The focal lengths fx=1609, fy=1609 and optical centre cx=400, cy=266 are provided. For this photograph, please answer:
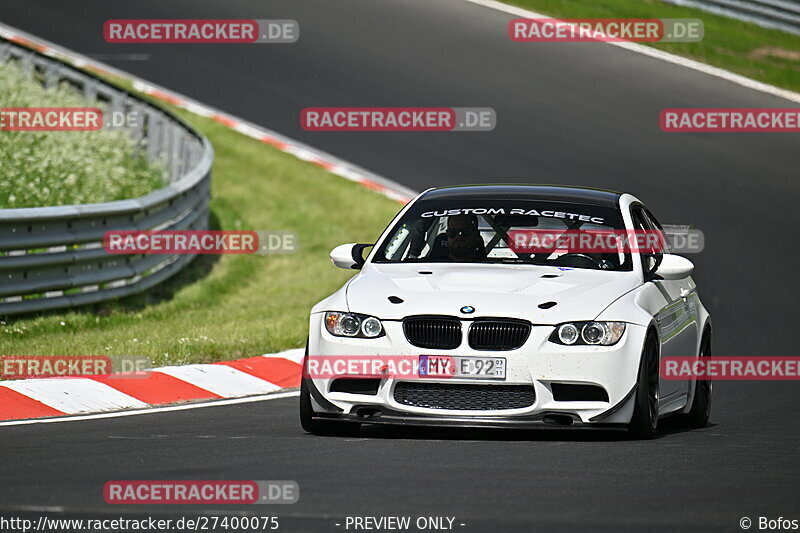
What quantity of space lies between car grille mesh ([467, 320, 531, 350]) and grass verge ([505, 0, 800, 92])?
1751 cm

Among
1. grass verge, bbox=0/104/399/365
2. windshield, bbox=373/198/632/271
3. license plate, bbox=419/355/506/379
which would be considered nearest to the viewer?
license plate, bbox=419/355/506/379

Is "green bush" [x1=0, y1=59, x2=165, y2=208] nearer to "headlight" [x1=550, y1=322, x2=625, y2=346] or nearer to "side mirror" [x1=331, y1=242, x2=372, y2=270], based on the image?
"side mirror" [x1=331, y1=242, x2=372, y2=270]

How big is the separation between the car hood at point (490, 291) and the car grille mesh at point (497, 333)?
0.05 m

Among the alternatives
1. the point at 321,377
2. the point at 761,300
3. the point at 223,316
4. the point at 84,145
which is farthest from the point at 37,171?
the point at 321,377

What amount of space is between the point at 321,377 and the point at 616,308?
1.71 metres

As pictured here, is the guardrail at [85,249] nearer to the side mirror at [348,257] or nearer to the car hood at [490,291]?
the side mirror at [348,257]

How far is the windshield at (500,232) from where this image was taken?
1004 centimetres

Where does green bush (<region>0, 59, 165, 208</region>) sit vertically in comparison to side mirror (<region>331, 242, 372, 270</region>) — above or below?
below

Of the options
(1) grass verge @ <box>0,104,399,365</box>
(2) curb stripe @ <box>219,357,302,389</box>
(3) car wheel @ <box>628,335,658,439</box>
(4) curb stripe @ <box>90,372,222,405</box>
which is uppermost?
(3) car wheel @ <box>628,335,658,439</box>

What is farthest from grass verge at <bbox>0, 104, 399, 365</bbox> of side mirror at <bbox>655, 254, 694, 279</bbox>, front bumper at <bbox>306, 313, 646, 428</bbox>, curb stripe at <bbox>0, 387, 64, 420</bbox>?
side mirror at <bbox>655, 254, 694, 279</bbox>

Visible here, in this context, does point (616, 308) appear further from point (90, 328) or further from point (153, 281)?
point (153, 281)

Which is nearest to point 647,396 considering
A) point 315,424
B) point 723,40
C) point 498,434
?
point 498,434

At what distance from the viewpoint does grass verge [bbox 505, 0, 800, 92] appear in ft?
85.5

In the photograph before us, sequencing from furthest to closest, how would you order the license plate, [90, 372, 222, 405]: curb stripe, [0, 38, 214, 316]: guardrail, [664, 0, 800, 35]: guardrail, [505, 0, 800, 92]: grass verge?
[664, 0, 800, 35]: guardrail → [505, 0, 800, 92]: grass verge → [0, 38, 214, 316]: guardrail → [90, 372, 222, 405]: curb stripe → the license plate
